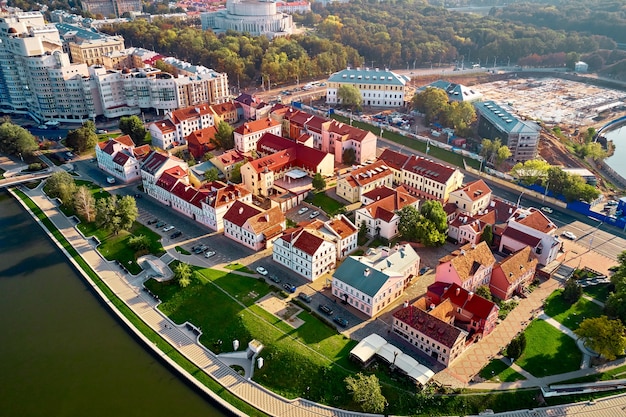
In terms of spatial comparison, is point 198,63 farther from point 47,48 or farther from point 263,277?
point 263,277

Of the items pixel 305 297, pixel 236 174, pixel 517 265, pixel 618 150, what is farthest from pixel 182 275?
pixel 618 150

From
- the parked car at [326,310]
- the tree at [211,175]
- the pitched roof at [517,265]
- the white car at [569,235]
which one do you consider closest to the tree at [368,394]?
the parked car at [326,310]

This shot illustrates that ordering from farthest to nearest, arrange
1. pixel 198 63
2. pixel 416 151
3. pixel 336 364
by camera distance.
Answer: pixel 198 63, pixel 416 151, pixel 336 364

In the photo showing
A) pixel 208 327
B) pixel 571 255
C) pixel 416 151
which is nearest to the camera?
pixel 208 327

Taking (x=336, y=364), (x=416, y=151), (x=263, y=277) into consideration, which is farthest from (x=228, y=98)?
(x=336, y=364)

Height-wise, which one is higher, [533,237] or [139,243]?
[533,237]

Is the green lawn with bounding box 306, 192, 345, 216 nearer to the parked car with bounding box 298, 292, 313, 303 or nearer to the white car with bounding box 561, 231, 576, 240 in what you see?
the parked car with bounding box 298, 292, 313, 303

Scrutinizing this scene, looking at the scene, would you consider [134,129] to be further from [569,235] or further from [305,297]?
[569,235]
